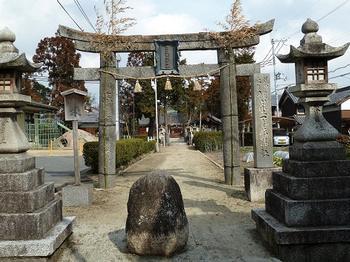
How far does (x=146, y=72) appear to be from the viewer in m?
11.9

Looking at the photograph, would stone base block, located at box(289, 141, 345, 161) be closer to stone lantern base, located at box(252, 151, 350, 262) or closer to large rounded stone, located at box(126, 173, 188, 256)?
stone lantern base, located at box(252, 151, 350, 262)

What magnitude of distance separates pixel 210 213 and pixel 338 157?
12.0 ft

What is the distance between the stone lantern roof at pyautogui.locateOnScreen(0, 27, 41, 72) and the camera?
5.48 metres

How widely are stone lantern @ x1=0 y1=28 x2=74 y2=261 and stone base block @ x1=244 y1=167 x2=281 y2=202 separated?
5109mm

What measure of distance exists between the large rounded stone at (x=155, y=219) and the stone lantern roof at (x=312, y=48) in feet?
8.99

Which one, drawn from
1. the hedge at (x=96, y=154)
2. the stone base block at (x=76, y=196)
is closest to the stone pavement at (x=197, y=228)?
the stone base block at (x=76, y=196)

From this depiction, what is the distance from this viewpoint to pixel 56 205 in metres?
6.00

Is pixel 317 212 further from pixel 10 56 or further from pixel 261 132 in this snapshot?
pixel 261 132

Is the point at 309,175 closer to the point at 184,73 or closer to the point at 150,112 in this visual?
the point at 184,73

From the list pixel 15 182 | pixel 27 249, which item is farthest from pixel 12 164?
pixel 27 249

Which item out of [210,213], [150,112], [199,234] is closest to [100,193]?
[210,213]

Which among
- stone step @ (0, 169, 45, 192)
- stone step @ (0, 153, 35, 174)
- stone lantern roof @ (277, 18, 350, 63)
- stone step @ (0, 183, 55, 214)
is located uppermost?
stone lantern roof @ (277, 18, 350, 63)

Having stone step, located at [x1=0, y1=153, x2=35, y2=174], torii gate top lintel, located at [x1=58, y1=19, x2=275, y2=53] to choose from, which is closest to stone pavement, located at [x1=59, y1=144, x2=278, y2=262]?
stone step, located at [x1=0, y1=153, x2=35, y2=174]

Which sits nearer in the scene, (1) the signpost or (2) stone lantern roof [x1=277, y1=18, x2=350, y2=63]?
(2) stone lantern roof [x1=277, y1=18, x2=350, y2=63]
